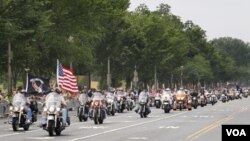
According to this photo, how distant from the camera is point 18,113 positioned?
1082 inches

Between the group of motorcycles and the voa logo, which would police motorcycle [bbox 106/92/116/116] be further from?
the voa logo

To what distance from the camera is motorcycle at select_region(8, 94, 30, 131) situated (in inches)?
1081

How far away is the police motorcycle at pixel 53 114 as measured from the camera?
24.3m

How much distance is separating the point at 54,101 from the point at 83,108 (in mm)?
11445

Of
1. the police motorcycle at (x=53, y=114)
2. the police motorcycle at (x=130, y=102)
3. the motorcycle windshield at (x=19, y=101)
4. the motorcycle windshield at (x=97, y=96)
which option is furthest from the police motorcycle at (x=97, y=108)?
the police motorcycle at (x=130, y=102)

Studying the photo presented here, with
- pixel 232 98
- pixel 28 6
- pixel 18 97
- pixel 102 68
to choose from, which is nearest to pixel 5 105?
pixel 28 6

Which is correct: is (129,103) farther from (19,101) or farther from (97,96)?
(19,101)

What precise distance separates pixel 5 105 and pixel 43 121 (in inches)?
611

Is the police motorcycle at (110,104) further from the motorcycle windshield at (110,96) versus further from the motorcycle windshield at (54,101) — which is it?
the motorcycle windshield at (54,101)

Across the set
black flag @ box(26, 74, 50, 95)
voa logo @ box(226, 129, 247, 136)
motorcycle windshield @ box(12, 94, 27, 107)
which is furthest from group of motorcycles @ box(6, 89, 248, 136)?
→ voa logo @ box(226, 129, 247, 136)

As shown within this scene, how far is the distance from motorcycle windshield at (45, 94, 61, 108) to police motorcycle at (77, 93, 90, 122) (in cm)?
1040

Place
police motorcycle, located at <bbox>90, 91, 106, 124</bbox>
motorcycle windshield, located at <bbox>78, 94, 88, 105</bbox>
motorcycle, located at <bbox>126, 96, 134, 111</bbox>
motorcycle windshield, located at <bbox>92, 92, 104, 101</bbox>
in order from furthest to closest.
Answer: motorcycle, located at <bbox>126, 96, 134, 111</bbox> < motorcycle windshield, located at <bbox>78, 94, 88, 105</bbox> < motorcycle windshield, located at <bbox>92, 92, 104, 101</bbox> < police motorcycle, located at <bbox>90, 91, 106, 124</bbox>

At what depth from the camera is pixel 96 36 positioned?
67.2m

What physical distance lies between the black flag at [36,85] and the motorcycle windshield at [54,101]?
1290cm
